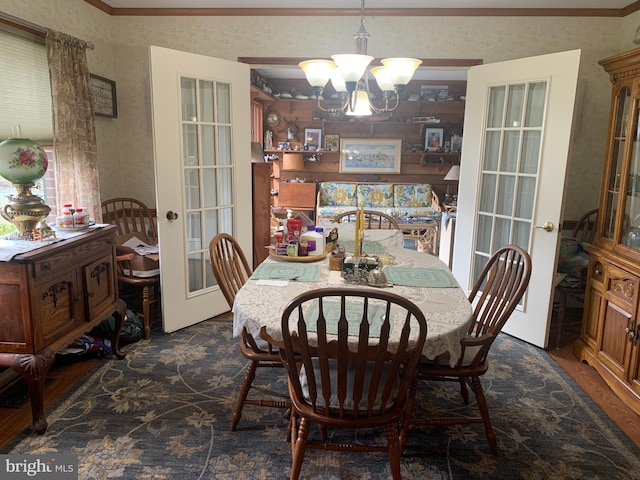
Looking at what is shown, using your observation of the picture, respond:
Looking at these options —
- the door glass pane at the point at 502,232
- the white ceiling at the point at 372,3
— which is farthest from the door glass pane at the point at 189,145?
the door glass pane at the point at 502,232

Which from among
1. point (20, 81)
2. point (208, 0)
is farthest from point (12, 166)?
point (208, 0)

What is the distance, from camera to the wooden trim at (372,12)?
3273mm

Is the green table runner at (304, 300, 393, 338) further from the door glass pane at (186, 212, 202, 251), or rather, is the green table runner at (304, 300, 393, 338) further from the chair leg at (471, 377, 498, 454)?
the door glass pane at (186, 212, 202, 251)

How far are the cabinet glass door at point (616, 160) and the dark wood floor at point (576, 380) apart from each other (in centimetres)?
83

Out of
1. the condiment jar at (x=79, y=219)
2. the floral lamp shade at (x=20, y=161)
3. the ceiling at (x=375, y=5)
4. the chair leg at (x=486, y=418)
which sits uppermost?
the ceiling at (x=375, y=5)

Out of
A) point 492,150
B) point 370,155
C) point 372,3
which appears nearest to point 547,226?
point 492,150

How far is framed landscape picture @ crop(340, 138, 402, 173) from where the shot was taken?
6.85 metres

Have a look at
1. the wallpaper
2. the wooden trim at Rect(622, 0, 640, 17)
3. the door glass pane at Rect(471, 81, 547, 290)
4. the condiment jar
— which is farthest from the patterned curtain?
the wooden trim at Rect(622, 0, 640, 17)

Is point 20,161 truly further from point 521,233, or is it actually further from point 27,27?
point 521,233

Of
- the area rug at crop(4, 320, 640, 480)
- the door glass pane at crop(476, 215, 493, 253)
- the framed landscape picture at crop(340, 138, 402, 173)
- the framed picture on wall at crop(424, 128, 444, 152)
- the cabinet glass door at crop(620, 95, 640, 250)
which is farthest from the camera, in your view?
the framed landscape picture at crop(340, 138, 402, 173)

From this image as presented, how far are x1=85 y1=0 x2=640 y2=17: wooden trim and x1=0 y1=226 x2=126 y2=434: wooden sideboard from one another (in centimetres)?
190

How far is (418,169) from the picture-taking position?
6938mm

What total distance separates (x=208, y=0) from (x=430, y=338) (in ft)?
9.61

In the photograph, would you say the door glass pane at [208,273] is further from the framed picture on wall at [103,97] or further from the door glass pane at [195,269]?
the framed picture on wall at [103,97]
